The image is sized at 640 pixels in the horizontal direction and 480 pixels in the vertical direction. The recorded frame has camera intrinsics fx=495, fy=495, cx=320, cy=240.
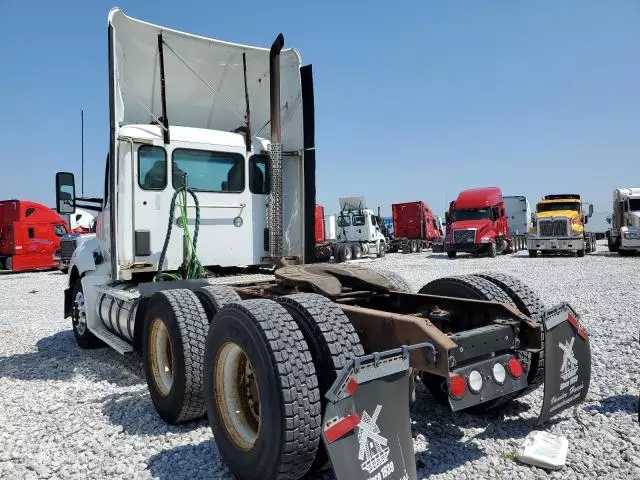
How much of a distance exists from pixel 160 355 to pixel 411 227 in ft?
98.7

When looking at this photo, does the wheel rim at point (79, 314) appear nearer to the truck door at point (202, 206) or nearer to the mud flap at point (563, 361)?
the truck door at point (202, 206)

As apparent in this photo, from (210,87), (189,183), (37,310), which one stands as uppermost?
(210,87)

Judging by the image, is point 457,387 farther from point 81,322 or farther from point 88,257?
point 81,322

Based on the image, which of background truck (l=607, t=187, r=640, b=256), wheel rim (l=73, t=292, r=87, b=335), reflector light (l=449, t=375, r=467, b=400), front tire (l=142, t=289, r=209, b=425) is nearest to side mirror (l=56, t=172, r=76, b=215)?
wheel rim (l=73, t=292, r=87, b=335)

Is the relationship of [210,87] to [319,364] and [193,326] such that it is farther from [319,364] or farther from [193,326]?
[319,364]

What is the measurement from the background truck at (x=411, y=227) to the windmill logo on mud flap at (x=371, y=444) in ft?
101

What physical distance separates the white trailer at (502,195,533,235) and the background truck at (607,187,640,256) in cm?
836

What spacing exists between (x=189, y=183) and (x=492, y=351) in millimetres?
4108

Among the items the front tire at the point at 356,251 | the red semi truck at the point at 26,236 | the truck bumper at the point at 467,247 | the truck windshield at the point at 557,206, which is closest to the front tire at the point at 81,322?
the red semi truck at the point at 26,236

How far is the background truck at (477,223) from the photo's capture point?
2497cm

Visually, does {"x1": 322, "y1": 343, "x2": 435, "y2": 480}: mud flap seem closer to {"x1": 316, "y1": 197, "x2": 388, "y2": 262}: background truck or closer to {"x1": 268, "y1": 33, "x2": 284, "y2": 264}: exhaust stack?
{"x1": 268, "y1": 33, "x2": 284, "y2": 264}: exhaust stack

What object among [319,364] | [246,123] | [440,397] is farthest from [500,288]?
[246,123]

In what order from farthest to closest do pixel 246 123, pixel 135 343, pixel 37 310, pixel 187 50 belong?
pixel 37 310
pixel 246 123
pixel 187 50
pixel 135 343

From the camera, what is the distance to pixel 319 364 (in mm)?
2789
